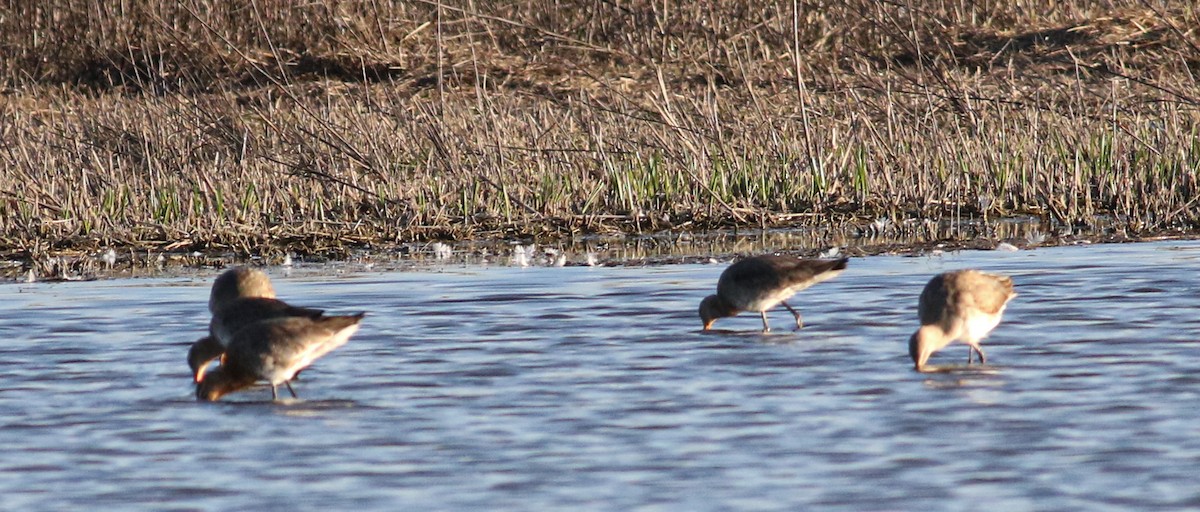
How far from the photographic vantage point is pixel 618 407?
6816 mm

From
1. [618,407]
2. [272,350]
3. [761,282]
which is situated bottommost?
[618,407]

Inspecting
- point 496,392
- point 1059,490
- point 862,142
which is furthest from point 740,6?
point 1059,490

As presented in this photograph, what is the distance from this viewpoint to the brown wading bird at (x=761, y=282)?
345 inches

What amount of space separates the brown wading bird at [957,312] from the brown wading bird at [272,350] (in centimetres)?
215

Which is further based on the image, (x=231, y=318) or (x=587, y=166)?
(x=587, y=166)

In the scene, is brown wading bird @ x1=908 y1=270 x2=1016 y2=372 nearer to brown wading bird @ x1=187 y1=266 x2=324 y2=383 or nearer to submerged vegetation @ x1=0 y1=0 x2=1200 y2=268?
brown wading bird @ x1=187 y1=266 x2=324 y2=383

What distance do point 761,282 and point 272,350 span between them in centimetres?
250

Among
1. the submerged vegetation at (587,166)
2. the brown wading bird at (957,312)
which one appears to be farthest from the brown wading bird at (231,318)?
the submerged vegetation at (587,166)

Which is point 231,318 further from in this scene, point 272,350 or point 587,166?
point 587,166

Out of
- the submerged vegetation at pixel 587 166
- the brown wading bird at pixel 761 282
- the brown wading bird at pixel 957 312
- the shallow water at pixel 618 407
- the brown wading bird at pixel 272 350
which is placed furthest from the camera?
the submerged vegetation at pixel 587 166

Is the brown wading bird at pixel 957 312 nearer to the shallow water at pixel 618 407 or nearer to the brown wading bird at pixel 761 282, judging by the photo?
the shallow water at pixel 618 407

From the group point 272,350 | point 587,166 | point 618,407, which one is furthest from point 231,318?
point 587,166

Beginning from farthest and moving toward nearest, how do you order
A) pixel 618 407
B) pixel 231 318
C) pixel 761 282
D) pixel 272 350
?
pixel 761 282, pixel 231 318, pixel 272 350, pixel 618 407

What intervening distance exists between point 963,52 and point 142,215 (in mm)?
10788
